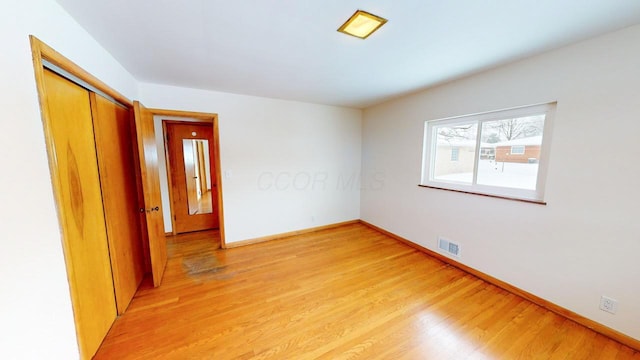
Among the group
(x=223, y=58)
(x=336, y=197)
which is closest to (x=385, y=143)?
(x=336, y=197)

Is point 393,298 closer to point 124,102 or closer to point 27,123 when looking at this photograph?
point 27,123

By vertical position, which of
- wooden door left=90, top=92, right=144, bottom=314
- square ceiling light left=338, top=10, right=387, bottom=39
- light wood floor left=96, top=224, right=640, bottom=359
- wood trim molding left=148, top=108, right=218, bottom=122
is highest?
square ceiling light left=338, top=10, right=387, bottom=39

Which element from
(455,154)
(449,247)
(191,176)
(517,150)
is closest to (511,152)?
(517,150)

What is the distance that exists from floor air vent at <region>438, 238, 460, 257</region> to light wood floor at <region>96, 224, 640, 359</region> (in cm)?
21

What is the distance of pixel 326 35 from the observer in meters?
1.66

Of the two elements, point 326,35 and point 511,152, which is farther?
point 511,152

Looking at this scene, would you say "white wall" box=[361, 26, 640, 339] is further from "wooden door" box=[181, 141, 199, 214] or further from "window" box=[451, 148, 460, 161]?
"wooden door" box=[181, 141, 199, 214]

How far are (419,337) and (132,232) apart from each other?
2.85m

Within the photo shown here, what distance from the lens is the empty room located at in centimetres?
116

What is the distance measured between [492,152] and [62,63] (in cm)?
361

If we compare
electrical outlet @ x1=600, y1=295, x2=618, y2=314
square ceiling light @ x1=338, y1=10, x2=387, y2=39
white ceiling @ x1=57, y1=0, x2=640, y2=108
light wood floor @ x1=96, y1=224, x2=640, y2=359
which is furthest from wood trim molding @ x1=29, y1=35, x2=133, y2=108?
Answer: electrical outlet @ x1=600, y1=295, x2=618, y2=314

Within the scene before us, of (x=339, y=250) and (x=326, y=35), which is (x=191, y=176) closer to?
(x=339, y=250)

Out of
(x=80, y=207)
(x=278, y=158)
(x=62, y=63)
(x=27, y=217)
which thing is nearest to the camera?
(x=27, y=217)

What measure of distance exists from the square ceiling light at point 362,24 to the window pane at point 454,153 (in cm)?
184
